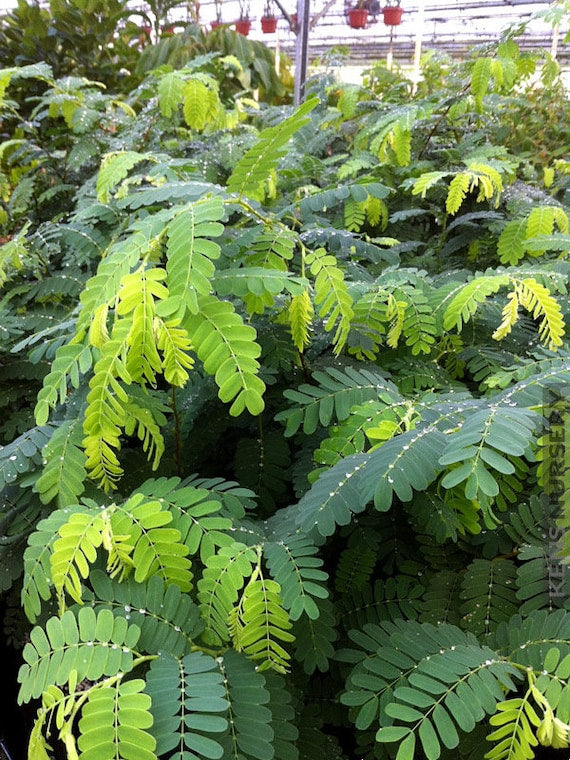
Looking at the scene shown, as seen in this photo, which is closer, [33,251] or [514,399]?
[514,399]

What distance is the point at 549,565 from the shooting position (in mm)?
848

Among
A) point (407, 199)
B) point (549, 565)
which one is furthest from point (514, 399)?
point (407, 199)

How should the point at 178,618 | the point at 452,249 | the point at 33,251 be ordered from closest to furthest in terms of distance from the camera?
the point at 178,618, the point at 33,251, the point at 452,249

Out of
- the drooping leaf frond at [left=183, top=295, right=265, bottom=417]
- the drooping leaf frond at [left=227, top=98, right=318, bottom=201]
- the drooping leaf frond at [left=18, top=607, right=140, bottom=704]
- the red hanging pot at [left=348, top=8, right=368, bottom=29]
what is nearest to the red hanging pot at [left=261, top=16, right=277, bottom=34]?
the red hanging pot at [left=348, top=8, right=368, bottom=29]

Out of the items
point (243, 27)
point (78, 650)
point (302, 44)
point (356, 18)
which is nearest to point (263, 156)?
point (78, 650)

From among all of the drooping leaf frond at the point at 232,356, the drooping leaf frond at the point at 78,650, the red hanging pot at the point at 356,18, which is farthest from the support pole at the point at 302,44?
the drooping leaf frond at the point at 78,650

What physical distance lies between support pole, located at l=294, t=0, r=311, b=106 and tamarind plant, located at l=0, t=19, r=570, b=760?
1544mm

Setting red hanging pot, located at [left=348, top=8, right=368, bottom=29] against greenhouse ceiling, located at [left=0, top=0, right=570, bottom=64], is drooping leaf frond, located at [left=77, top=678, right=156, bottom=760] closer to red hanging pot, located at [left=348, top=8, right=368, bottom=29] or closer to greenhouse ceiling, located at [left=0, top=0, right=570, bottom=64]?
red hanging pot, located at [left=348, top=8, right=368, bottom=29]

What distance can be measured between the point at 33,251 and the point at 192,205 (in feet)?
2.67

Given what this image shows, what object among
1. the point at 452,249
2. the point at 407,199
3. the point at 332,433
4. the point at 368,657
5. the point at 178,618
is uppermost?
the point at 407,199

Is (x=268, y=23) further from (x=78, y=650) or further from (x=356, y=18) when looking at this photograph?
(x=78, y=650)

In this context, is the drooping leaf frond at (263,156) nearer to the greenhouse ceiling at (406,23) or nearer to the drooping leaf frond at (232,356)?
the drooping leaf frond at (232,356)

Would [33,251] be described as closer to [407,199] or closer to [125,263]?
[125,263]

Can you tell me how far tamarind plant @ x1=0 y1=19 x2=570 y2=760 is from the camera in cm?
68
